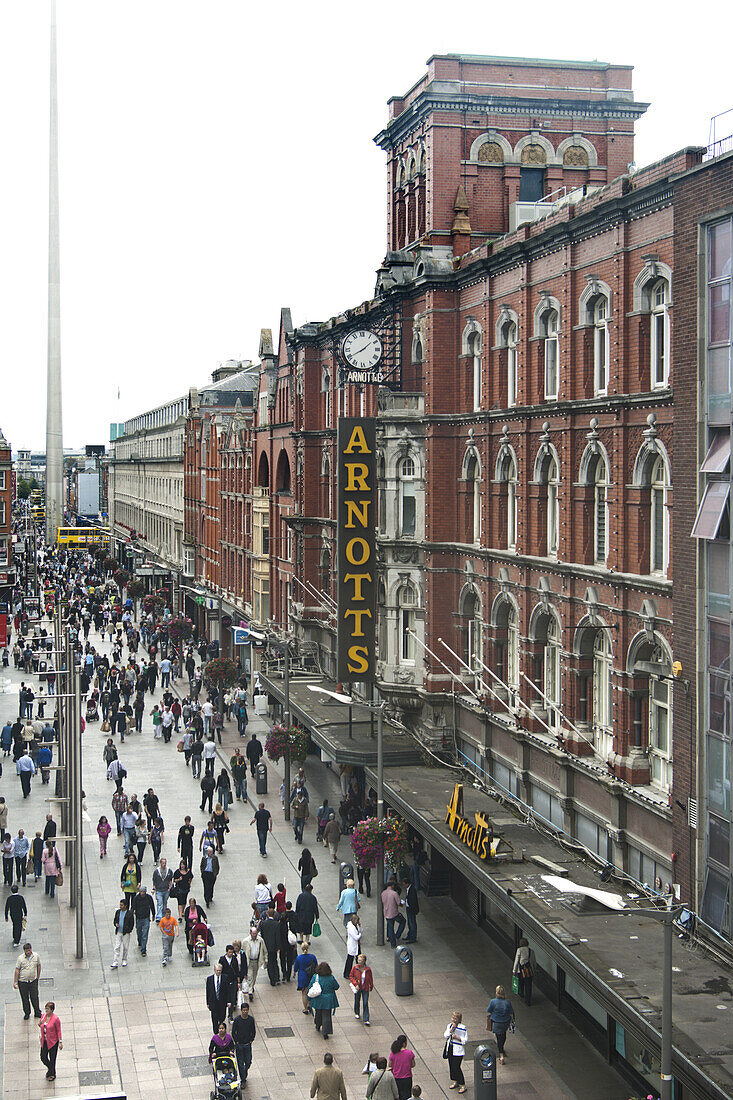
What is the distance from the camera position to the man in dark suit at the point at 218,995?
23.5 metres

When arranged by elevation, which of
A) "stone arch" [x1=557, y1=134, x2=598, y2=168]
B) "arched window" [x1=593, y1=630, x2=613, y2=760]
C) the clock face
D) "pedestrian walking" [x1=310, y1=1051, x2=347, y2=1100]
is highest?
"stone arch" [x1=557, y1=134, x2=598, y2=168]

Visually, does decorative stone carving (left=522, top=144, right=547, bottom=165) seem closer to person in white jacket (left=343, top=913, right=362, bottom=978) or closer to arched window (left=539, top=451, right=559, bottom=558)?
arched window (left=539, top=451, right=559, bottom=558)

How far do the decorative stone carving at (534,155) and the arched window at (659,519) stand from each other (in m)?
20.5

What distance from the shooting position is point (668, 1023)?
16.5m

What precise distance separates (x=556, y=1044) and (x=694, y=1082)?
8158mm

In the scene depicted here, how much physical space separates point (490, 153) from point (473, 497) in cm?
1258

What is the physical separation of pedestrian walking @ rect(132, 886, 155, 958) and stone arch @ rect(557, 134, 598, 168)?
90.7 ft

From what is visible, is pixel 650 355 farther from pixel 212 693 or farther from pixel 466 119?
pixel 212 693

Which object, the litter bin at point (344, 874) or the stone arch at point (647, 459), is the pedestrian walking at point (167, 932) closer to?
the litter bin at point (344, 874)

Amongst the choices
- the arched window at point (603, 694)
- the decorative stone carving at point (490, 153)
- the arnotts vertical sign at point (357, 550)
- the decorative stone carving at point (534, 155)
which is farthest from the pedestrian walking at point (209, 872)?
the decorative stone carving at point (534, 155)

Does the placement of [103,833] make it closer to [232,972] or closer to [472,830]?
[232,972]

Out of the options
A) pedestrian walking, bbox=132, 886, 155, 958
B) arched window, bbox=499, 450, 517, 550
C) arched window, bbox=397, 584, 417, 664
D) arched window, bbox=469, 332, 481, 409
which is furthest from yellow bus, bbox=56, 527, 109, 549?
pedestrian walking, bbox=132, 886, 155, 958

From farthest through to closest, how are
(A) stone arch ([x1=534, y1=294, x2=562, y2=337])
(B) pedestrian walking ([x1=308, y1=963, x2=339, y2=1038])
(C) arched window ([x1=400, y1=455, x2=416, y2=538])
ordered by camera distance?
(C) arched window ([x1=400, y1=455, x2=416, y2=538]), (A) stone arch ([x1=534, y1=294, x2=562, y2=337]), (B) pedestrian walking ([x1=308, y1=963, x2=339, y2=1038])

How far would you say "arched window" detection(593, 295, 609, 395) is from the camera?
2761 cm
